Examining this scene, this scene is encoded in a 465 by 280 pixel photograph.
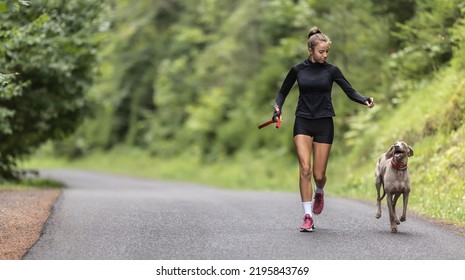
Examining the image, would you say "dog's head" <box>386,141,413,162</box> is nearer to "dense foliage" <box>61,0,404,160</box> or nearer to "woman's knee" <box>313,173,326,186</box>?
"woman's knee" <box>313,173,326,186</box>

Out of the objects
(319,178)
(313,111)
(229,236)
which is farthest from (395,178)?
(229,236)

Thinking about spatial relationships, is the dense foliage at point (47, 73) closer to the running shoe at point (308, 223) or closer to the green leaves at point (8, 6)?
the green leaves at point (8, 6)

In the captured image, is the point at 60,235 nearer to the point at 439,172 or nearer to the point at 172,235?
the point at 172,235

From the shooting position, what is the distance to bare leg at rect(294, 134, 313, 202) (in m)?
9.62

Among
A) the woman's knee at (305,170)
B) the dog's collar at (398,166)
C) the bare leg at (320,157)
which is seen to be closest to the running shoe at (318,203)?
the bare leg at (320,157)

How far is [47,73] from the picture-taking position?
19281 millimetres

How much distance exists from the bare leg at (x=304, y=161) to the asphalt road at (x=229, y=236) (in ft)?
1.75

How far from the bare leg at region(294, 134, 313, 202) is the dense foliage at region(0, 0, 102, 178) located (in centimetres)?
792

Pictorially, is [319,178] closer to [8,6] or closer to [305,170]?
[305,170]

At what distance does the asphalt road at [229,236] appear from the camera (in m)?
8.07

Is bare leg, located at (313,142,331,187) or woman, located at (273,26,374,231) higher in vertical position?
woman, located at (273,26,374,231)

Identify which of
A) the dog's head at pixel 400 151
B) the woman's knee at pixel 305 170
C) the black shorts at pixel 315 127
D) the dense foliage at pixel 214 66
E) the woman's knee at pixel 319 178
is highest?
the black shorts at pixel 315 127

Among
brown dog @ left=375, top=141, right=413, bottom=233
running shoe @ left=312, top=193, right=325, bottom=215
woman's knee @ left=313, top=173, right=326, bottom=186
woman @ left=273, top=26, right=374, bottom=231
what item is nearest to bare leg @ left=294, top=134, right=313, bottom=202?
woman @ left=273, top=26, right=374, bottom=231

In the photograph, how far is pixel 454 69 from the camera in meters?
17.4
